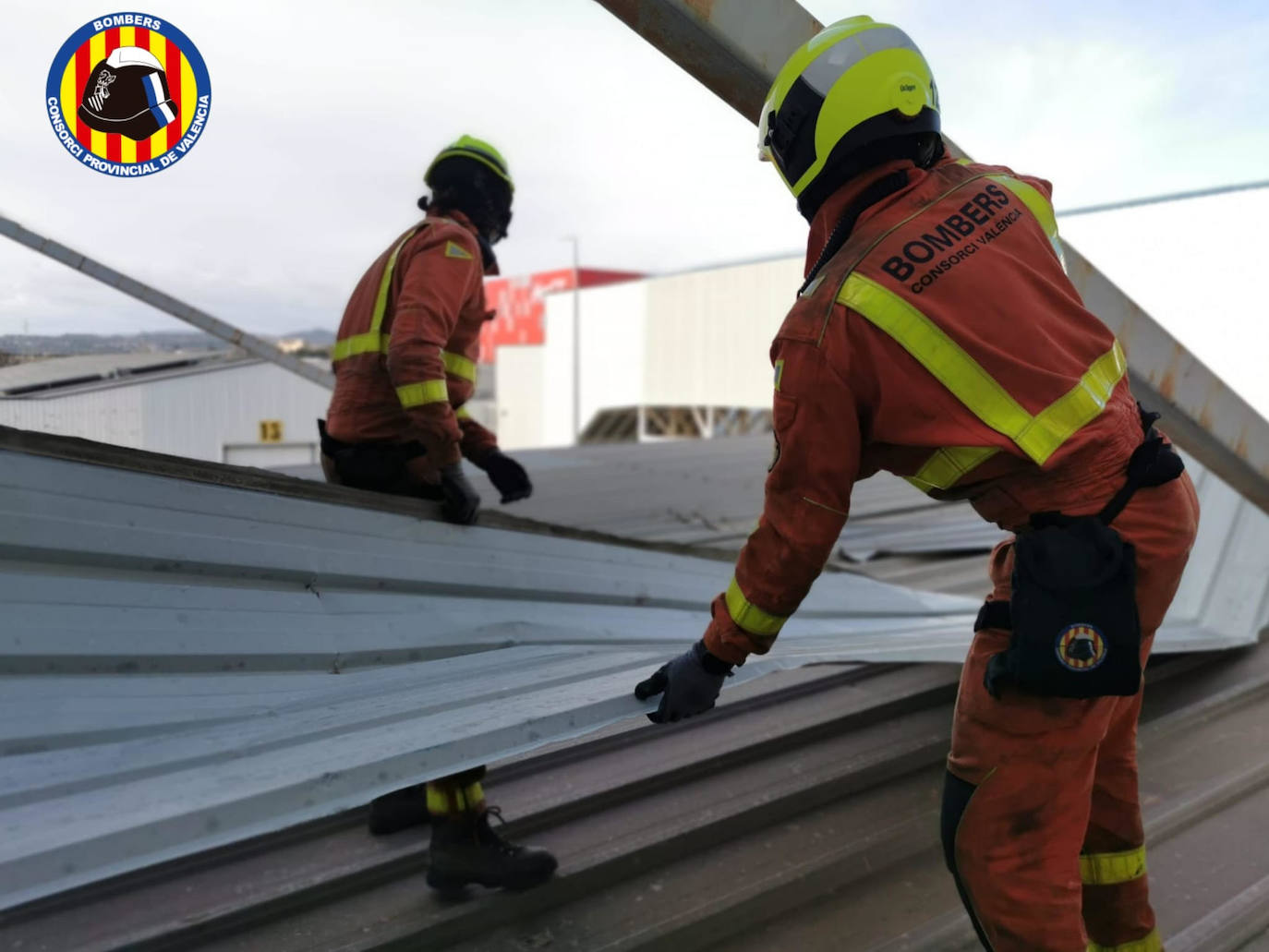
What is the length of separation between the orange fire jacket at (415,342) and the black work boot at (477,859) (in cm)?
89

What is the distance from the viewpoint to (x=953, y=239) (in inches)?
57.6

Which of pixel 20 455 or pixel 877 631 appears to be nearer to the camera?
pixel 20 455

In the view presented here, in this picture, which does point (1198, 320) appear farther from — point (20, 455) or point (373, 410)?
point (20, 455)

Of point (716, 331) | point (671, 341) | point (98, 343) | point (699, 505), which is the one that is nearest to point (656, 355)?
point (671, 341)

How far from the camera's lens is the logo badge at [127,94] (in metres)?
1.70

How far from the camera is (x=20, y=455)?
164cm

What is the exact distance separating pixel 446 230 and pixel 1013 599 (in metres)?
1.74

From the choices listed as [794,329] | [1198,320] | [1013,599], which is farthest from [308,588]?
[1198,320]

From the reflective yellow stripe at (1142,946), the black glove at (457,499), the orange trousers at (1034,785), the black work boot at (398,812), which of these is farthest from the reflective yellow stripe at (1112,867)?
the black glove at (457,499)

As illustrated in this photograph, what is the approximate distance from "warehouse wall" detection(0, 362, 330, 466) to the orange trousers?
1653 millimetres

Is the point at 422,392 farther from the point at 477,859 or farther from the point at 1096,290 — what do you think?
the point at 1096,290

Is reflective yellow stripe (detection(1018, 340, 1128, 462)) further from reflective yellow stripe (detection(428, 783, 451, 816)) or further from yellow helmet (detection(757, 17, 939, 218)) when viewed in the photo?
reflective yellow stripe (detection(428, 783, 451, 816))

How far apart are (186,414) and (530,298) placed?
24.5m

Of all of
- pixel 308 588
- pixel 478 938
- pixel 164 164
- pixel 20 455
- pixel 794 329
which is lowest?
pixel 478 938
